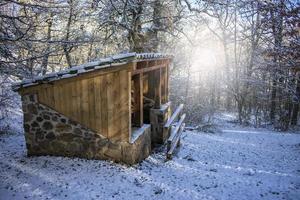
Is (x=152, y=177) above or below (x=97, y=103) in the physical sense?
below

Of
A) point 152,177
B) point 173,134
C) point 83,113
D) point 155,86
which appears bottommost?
point 152,177

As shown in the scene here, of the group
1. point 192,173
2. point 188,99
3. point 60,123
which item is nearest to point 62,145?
point 60,123

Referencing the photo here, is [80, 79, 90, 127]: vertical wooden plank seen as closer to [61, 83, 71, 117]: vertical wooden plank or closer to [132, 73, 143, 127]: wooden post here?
[61, 83, 71, 117]: vertical wooden plank

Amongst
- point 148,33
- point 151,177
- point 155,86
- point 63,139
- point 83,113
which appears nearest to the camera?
point 151,177

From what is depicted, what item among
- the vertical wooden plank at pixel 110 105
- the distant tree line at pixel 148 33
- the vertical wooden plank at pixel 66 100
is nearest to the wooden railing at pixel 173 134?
the vertical wooden plank at pixel 110 105

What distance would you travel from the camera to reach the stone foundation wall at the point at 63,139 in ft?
23.0

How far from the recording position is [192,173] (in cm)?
735

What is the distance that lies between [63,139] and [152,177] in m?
2.35

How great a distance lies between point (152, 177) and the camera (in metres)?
6.65

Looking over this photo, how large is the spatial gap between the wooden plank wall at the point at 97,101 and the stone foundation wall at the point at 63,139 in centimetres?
16

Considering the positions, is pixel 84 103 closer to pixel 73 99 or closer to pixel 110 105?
pixel 73 99

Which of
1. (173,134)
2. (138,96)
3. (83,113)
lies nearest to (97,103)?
(83,113)

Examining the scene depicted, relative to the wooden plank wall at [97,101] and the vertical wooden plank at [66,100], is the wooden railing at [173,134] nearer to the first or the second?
the wooden plank wall at [97,101]

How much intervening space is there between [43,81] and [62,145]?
1609 millimetres
